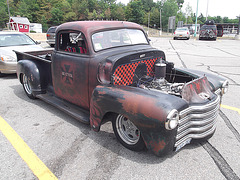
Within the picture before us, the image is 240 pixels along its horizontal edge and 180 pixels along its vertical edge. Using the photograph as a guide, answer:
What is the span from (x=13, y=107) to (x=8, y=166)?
7.70 ft

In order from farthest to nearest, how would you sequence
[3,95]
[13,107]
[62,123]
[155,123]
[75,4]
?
1. [75,4]
2. [3,95]
3. [13,107]
4. [62,123]
5. [155,123]

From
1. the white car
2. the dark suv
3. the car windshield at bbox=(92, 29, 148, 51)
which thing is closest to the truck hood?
the white car

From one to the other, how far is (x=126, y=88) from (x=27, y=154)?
171cm

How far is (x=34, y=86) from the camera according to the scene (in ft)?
15.4

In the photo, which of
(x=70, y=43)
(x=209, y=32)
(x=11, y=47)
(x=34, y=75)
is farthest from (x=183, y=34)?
(x=34, y=75)

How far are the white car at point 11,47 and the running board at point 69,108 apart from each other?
3112 millimetres

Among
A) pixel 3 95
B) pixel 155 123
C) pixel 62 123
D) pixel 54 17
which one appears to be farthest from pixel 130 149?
pixel 54 17

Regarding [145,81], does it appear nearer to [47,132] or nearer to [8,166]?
[47,132]

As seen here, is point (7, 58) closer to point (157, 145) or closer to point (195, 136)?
point (157, 145)

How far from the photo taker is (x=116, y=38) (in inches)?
145

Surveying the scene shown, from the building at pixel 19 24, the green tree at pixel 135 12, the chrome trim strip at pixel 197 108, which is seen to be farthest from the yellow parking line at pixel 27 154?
the green tree at pixel 135 12

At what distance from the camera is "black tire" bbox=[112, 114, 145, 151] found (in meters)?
2.83

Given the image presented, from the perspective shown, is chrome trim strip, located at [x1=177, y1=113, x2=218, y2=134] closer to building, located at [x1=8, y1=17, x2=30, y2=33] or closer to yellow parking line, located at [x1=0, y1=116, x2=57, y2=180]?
yellow parking line, located at [x1=0, y1=116, x2=57, y2=180]

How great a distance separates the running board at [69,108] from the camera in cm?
338
